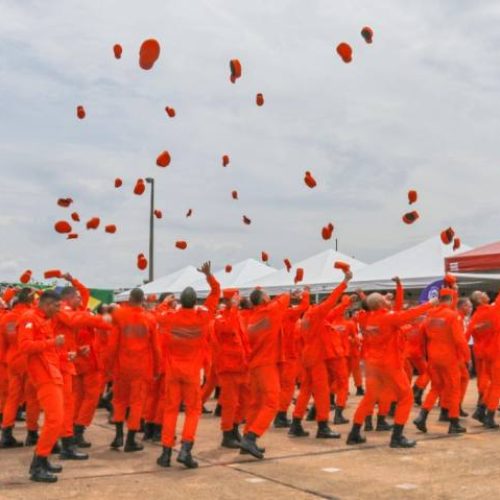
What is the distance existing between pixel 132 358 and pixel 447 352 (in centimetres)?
398

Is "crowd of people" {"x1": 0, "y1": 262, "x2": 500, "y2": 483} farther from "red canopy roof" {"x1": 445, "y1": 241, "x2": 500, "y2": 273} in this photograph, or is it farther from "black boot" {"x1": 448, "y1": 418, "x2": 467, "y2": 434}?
"red canopy roof" {"x1": 445, "y1": 241, "x2": 500, "y2": 273}

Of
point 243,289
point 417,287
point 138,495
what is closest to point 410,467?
point 138,495

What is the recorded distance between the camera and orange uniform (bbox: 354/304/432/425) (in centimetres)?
Answer: 855

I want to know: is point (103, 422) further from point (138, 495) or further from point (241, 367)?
point (138, 495)

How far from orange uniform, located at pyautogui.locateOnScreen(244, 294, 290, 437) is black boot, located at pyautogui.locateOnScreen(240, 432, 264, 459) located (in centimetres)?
8

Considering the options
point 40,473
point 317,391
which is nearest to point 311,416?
point 317,391

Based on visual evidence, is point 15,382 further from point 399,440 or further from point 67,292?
point 399,440

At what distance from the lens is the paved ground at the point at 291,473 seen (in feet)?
21.5

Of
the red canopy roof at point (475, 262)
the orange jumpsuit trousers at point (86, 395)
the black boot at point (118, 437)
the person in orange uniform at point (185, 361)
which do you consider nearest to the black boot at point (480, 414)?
the person in orange uniform at point (185, 361)

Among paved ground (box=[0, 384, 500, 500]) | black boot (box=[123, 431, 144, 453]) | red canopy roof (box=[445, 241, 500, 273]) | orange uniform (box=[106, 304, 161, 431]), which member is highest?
red canopy roof (box=[445, 241, 500, 273])

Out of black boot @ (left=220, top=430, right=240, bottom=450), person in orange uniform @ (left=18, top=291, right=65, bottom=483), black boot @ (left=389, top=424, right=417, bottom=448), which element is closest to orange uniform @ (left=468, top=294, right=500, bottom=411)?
black boot @ (left=389, top=424, right=417, bottom=448)

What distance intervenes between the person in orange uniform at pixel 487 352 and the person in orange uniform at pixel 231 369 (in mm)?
3396

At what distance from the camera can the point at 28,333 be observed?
6.93 metres

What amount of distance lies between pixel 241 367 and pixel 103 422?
328 cm
